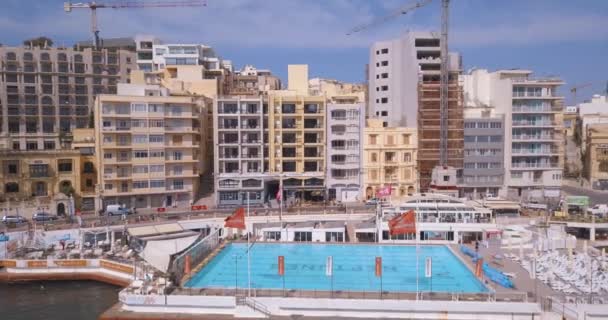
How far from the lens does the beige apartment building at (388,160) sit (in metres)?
62.5

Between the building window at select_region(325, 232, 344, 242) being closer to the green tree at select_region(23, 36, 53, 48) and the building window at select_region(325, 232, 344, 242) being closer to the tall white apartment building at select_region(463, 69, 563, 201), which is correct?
the tall white apartment building at select_region(463, 69, 563, 201)

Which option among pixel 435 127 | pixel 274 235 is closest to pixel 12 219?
pixel 274 235

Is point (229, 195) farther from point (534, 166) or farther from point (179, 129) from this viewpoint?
point (534, 166)

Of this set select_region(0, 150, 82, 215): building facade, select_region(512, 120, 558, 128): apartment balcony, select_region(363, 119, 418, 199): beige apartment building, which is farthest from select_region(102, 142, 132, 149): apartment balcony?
select_region(512, 120, 558, 128): apartment balcony

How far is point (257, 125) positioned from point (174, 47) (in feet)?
98.1

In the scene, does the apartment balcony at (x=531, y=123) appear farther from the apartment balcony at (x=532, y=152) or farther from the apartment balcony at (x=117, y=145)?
the apartment balcony at (x=117, y=145)

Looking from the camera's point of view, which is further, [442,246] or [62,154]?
[62,154]

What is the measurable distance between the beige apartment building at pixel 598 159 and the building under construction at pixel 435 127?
2188 centimetres

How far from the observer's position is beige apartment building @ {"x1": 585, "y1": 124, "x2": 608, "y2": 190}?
231 feet

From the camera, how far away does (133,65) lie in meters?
88.9

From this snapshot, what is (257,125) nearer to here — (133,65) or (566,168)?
(133,65)

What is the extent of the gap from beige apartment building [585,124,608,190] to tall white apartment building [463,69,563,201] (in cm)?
1081

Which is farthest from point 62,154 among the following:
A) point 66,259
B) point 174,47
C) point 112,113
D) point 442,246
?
point 442,246

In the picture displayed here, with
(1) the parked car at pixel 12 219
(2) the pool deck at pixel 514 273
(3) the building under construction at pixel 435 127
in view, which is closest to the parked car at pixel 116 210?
(1) the parked car at pixel 12 219
